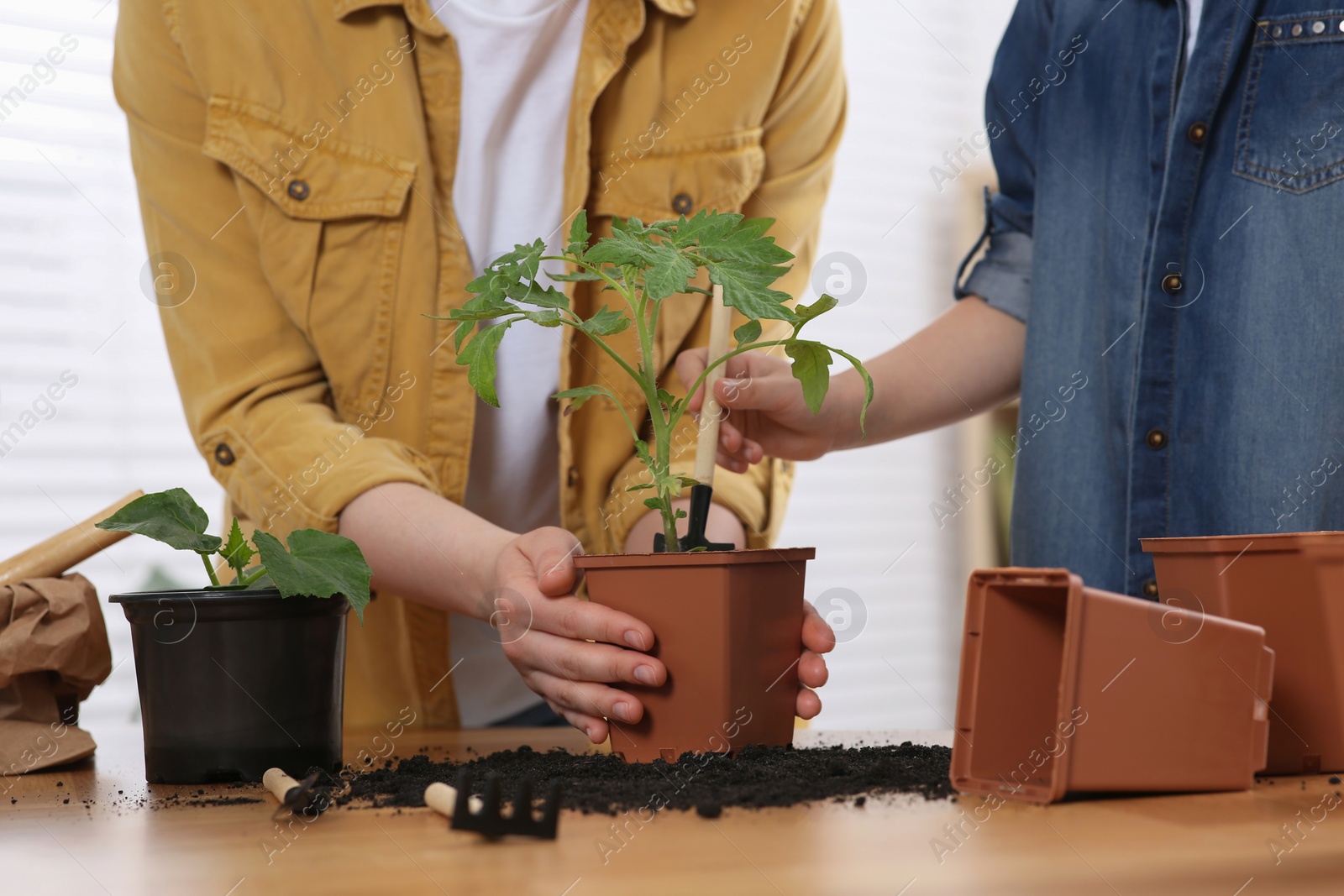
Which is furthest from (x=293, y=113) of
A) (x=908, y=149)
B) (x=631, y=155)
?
(x=908, y=149)

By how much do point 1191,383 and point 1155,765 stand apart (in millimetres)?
583

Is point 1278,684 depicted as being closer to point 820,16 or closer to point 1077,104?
point 1077,104

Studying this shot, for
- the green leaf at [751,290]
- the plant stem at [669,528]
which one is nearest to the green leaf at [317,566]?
the plant stem at [669,528]

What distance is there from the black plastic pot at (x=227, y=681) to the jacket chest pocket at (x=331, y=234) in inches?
19.0

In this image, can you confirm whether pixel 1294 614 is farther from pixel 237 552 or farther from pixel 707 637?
pixel 237 552

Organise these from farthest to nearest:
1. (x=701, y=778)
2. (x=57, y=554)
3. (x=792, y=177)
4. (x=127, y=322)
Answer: (x=127, y=322), (x=792, y=177), (x=57, y=554), (x=701, y=778)

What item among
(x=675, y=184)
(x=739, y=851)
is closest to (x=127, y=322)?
(x=675, y=184)

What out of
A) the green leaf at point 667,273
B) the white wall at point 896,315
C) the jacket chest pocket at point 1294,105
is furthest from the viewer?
the white wall at point 896,315

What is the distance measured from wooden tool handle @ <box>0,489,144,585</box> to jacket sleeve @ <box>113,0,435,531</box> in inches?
7.4

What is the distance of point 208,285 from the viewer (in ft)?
3.64

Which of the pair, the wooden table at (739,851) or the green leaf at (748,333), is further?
the green leaf at (748,333)

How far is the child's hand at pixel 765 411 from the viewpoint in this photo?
863 mm

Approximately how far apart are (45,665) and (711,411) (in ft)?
1.82

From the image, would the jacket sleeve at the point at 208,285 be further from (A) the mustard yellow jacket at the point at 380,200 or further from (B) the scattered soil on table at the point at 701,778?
(B) the scattered soil on table at the point at 701,778
